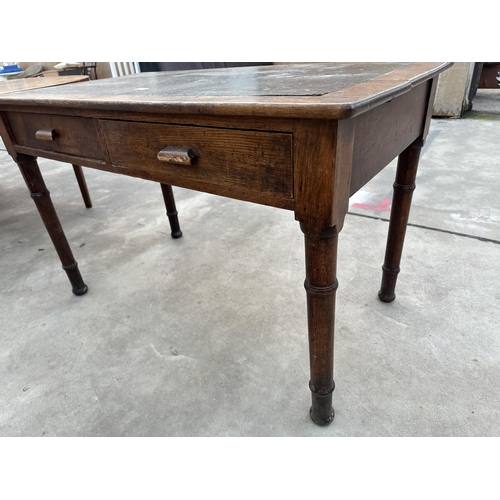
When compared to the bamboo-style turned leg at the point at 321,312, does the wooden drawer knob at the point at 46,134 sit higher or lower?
higher

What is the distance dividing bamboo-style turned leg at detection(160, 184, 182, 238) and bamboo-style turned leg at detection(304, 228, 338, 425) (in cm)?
112

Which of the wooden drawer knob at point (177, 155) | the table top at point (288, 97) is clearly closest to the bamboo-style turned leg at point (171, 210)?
the table top at point (288, 97)

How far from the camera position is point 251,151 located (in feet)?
2.15

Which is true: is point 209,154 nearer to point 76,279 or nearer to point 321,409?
point 321,409

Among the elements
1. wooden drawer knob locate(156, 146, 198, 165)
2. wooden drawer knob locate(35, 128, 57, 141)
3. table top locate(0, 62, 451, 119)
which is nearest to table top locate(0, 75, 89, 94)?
wooden drawer knob locate(35, 128, 57, 141)

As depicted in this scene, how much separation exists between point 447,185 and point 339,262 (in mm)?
1098

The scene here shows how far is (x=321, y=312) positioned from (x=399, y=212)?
54cm

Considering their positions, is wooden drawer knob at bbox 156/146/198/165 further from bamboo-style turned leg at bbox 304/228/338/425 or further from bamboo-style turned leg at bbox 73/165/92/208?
bamboo-style turned leg at bbox 73/165/92/208

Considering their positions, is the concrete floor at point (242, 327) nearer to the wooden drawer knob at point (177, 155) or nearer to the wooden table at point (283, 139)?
the wooden table at point (283, 139)

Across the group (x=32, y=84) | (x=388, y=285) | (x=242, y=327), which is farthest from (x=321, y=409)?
(x=32, y=84)

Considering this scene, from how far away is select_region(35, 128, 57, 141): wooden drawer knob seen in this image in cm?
103

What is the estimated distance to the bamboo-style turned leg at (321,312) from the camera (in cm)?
69

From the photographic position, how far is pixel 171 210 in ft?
5.90

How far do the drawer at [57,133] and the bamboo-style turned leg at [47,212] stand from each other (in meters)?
0.10
